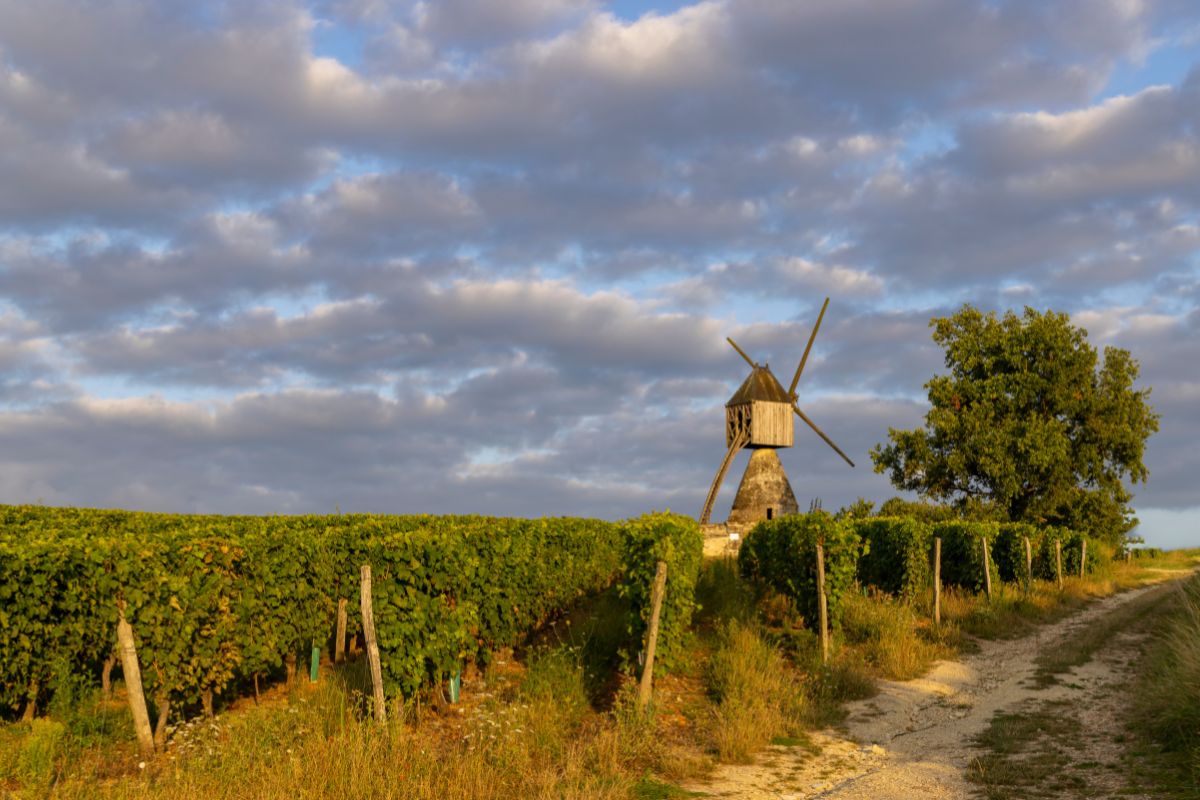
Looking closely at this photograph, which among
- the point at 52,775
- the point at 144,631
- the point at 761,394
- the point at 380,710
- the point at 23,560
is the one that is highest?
the point at 761,394

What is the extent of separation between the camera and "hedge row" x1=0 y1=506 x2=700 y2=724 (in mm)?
12773

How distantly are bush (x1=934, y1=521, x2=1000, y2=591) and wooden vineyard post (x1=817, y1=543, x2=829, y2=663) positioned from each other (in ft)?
36.7

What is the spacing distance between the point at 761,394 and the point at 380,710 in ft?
131

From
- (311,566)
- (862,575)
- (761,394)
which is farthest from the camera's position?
(761,394)

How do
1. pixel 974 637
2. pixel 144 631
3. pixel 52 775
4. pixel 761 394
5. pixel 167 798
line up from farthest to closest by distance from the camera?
pixel 761 394
pixel 974 637
pixel 144 631
pixel 52 775
pixel 167 798

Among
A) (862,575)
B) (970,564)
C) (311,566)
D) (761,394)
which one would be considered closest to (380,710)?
(311,566)

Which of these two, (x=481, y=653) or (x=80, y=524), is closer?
(x=481, y=653)

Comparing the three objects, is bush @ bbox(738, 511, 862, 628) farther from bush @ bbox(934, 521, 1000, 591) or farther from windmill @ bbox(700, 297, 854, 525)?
windmill @ bbox(700, 297, 854, 525)

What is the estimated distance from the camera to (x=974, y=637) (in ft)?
72.6

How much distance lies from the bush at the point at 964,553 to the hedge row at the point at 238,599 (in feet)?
50.7

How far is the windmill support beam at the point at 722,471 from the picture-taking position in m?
48.8

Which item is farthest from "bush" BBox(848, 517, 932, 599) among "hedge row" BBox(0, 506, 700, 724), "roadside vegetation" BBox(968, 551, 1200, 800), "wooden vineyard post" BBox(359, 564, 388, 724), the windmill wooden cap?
the windmill wooden cap

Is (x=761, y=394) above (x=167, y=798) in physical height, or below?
above

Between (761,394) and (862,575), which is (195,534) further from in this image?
(761,394)
